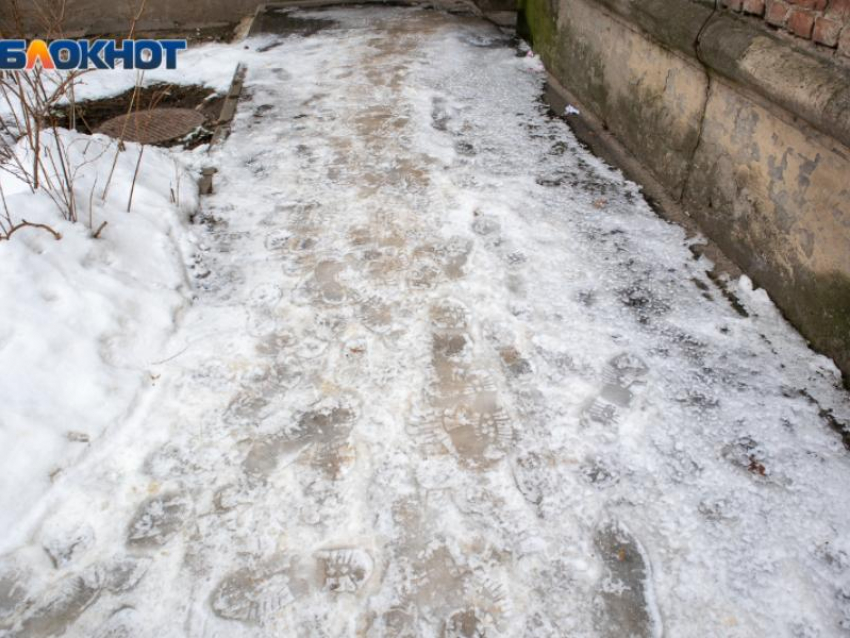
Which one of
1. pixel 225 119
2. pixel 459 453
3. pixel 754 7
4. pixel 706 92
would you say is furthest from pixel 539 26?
pixel 459 453

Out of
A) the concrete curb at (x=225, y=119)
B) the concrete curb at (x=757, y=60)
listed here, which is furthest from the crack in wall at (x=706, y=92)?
the concrete curb at (x=225, y=119)

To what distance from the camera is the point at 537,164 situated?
3631 mm

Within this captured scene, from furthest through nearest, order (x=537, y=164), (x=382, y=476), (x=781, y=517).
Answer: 1. (x=537, y=164)
2. (x=382, y=476)
3. (x=781, y=517)

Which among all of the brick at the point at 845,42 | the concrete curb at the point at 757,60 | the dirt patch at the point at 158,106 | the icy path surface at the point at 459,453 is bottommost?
the icy path surface at the point at 459,453

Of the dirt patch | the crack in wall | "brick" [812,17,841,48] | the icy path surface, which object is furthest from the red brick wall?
the dirt patch

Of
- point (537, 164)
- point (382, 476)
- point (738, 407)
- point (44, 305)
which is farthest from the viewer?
point (537, 164)

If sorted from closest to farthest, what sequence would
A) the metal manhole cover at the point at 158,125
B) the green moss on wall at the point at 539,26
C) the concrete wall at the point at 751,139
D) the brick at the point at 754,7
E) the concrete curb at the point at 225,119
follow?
the concrete wall at the point at 751,139
the brick at the point at 754,7
the concrete curb at the point at 225,119
the metal manhole cover at the point at 158,125
the green moss on wall at the point at 539,26

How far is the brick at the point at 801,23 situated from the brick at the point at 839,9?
0.35 ft

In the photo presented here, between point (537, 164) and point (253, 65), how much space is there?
340 centimetres

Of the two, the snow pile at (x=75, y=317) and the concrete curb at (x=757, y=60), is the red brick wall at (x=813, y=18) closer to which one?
the concrete curb at (x=757, y=60)

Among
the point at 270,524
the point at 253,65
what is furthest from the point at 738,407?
the point at 253,65

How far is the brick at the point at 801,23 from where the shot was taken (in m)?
2.12

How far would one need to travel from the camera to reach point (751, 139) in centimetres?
245

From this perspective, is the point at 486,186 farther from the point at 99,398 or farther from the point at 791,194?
the point at 99,398
